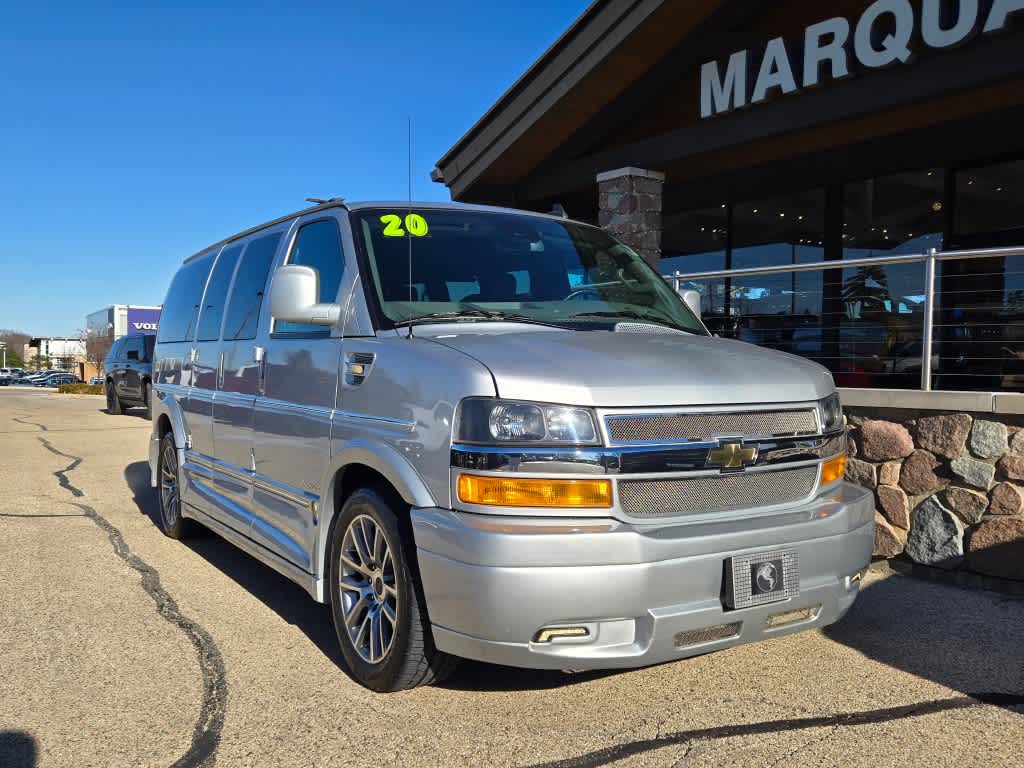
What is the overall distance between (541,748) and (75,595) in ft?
10.4

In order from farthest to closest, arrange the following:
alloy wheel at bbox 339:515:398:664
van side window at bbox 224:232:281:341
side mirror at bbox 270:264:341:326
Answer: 1. van side window at bbox 224:232:281:341
2. side mirror at bbox 270:264:341:326
3. alloy wheel at bbox 339:515:398:664

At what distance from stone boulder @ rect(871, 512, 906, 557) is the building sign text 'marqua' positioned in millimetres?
4126

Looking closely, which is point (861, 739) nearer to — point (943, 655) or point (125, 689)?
point (943, 655)

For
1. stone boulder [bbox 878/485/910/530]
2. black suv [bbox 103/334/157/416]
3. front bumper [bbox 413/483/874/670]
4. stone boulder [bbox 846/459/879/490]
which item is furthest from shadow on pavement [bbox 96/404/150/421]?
front bumper [bbox 413/483/874/670]

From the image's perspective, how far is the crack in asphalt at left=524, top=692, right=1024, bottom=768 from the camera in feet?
10.0

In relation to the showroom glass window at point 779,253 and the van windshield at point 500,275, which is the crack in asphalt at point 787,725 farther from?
the showroom glass window at point 779,253

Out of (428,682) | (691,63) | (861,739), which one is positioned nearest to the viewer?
(861,739)

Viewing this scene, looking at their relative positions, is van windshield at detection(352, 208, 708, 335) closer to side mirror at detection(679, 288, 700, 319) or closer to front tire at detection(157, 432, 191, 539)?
side mirror at detection(679, 288, 700, 319)

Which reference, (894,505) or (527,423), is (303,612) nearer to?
(527,423)

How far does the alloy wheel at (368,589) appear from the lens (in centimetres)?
353

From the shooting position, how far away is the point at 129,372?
1891 centimetres

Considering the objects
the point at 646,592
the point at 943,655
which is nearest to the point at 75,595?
the point at 646,592

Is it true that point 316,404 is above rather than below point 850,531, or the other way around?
above

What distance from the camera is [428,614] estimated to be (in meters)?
3.25
